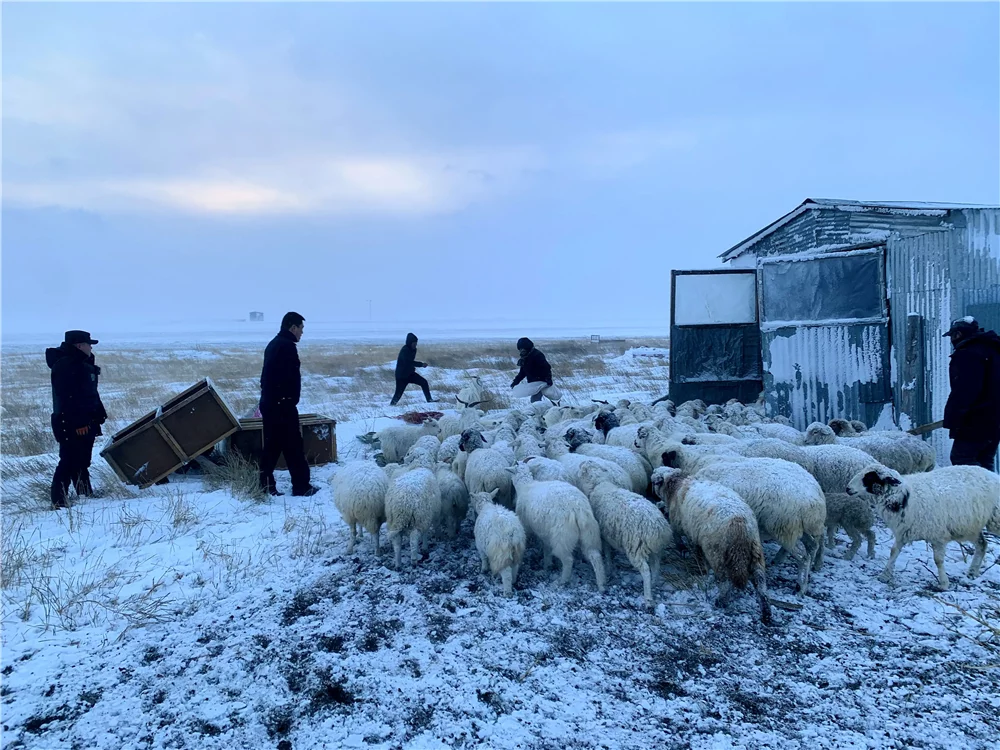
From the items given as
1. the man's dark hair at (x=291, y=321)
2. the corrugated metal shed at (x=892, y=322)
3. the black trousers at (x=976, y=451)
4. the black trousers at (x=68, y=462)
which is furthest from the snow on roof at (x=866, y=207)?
the black trousers at (x=68, y=462)

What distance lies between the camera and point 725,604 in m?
4.57

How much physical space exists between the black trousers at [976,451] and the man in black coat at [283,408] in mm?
8216

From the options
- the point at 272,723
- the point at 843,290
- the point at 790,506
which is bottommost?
the point at 272,723

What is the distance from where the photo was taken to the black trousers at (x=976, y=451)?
21.2ft

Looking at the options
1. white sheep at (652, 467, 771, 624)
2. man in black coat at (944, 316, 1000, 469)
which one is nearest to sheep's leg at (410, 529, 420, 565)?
white sheep at (652, 467, 771, 624)

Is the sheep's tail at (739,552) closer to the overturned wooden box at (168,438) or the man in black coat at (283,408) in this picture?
the man in black coat at (283,408)

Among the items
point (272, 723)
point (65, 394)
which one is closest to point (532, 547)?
point (272, 723)

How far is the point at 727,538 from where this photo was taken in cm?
449

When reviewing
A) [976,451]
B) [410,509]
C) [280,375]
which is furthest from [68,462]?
[976,451]

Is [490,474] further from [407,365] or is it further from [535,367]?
[407,365]

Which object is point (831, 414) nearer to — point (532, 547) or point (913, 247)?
point (913, 247)

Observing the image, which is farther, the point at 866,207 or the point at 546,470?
the point at 866,207

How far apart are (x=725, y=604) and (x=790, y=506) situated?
3.38ft

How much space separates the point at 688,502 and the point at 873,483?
172 centimetres
